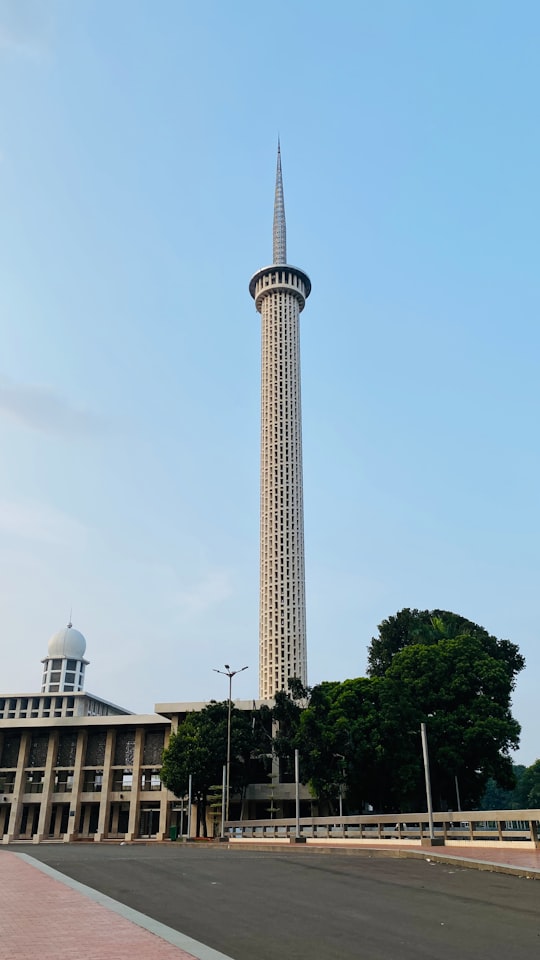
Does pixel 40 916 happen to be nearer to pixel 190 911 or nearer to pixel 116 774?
pixel 190 911

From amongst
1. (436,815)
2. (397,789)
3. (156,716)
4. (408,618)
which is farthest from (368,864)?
(156,716)

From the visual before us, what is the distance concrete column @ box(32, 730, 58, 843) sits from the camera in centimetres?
8256

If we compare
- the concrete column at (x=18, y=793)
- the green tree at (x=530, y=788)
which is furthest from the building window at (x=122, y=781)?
the green tree at (x=530, y=788)

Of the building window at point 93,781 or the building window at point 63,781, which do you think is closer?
the building window at point 93,781

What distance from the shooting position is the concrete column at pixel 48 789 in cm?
8256

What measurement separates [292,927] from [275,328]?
336ft

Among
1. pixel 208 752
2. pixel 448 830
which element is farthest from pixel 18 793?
pixel 448 830

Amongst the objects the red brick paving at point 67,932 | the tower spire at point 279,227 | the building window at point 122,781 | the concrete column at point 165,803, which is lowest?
the red brick paving at point 67,932

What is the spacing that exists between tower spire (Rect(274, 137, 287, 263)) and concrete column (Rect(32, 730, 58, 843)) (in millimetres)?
72228

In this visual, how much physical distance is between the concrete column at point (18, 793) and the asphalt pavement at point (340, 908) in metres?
72.8

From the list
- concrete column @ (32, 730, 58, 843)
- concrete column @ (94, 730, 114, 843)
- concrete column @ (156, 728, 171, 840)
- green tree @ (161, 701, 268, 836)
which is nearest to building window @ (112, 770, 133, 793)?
concrete column @ (94, 730, 114, 843)

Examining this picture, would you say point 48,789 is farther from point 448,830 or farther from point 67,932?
point 67,932

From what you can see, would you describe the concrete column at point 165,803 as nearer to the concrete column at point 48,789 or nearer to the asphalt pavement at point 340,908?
the concrete column at point 48,789

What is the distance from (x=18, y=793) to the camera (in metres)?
85.4
